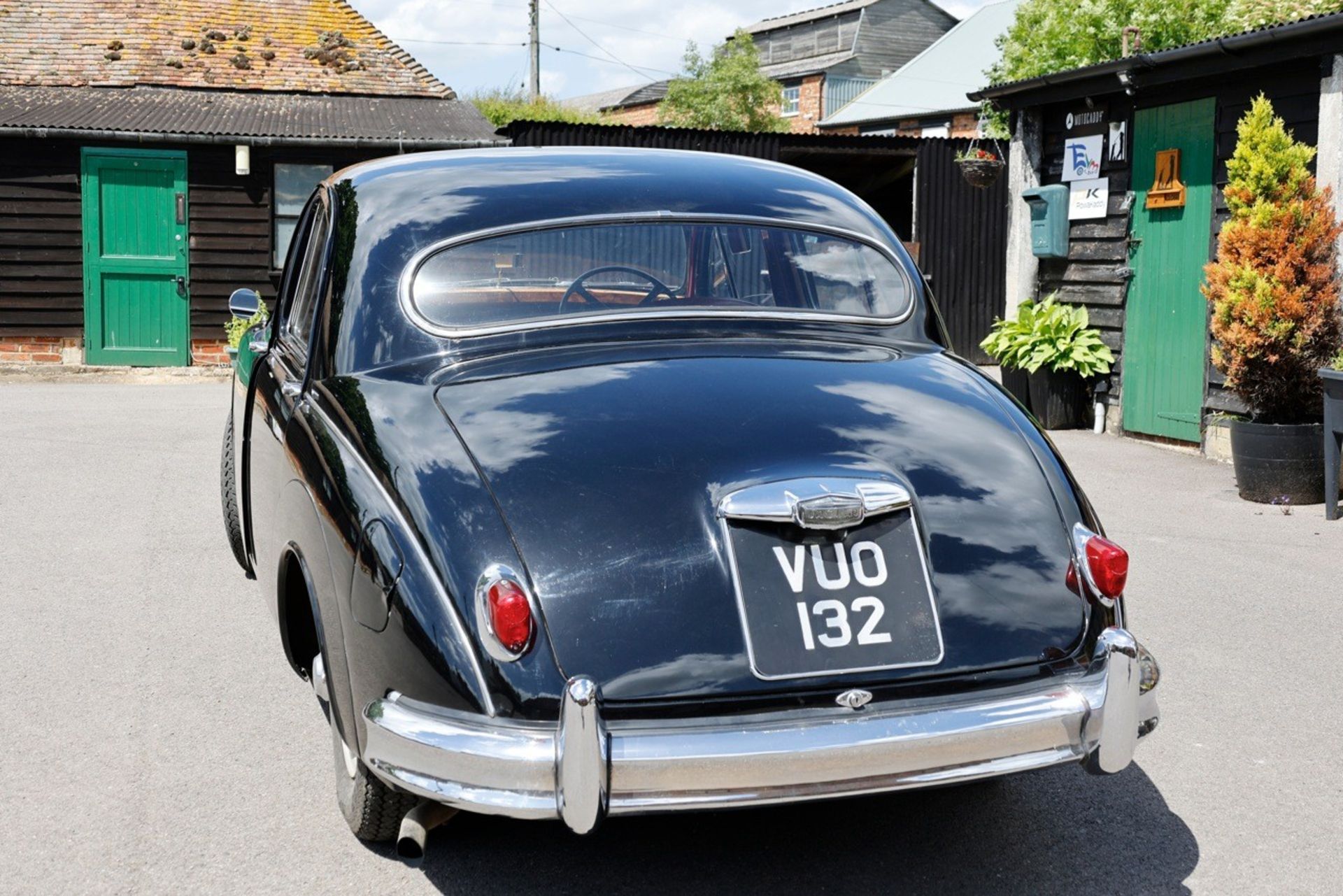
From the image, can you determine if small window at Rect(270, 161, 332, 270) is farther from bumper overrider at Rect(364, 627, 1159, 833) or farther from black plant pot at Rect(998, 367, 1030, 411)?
bumper overrider at Rect(364, 627, 1159, 833)

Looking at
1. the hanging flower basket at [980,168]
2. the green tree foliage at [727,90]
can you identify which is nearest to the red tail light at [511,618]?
the hanging flower basket at [980,168]

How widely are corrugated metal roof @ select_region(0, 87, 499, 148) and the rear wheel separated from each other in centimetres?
1453

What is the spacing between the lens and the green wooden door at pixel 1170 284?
11.4 metres

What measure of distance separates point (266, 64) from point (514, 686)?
19.5 meters

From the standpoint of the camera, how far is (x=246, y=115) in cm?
1859

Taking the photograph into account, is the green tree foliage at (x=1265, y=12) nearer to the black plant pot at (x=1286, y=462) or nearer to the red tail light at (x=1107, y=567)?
the black plant pot at (x=1286, y=462)

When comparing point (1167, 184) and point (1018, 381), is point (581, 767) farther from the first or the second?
point (1018, 381)

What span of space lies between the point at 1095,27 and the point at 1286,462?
17.1 meters

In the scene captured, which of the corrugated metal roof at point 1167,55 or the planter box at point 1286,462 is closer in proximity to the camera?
the planter box at point 1286,462

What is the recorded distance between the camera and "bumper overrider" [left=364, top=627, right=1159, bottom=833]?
2689 mm

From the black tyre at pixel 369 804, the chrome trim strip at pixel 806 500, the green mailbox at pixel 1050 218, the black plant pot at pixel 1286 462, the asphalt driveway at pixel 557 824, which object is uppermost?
the green mailbox at pixel 1050 218

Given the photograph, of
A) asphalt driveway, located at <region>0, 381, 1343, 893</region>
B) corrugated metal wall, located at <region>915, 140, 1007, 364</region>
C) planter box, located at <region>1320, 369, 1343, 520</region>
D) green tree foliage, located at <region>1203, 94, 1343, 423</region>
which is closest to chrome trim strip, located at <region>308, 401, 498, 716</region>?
asphalt driveway, located at <region>0, 381, 1343, 893</region>

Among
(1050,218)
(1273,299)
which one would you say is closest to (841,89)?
(1050,218)

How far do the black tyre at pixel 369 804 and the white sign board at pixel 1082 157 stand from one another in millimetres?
10837
